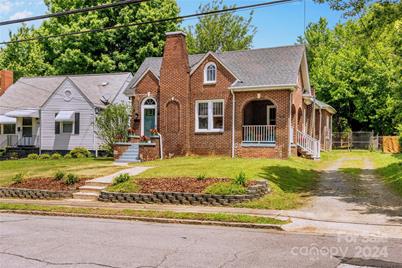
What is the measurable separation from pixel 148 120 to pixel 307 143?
10.1m

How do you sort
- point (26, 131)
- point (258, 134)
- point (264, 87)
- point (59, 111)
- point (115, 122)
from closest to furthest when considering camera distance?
1. point (264, 87)
2. point (258, 134)
3. point (115, 122)
4. point (59, 111)
5. point (26, 131)

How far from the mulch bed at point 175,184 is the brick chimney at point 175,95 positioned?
9.96 meters

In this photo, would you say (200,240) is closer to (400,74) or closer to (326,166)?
(400,74)

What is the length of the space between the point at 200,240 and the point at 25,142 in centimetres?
3179

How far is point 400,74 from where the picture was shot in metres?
18.7

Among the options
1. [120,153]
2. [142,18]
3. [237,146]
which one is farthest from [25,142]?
[237,146]

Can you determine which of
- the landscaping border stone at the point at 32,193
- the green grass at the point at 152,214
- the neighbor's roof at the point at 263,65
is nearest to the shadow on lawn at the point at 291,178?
the green grass at the point at 152,214

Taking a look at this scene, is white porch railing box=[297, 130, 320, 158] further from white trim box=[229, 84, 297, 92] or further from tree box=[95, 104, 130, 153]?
tree box=[95, 104, 130, 153]

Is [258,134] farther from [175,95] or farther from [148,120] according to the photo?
[148,120]

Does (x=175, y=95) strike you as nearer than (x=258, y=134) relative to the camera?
No

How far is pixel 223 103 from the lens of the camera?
26.4 metres

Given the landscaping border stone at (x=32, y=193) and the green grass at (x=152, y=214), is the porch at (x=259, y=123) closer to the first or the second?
the landscaping border stone at (x=32, y=193)

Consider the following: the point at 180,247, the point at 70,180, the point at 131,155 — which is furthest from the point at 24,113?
the point at 180,247

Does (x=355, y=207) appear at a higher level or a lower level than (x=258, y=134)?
lower
